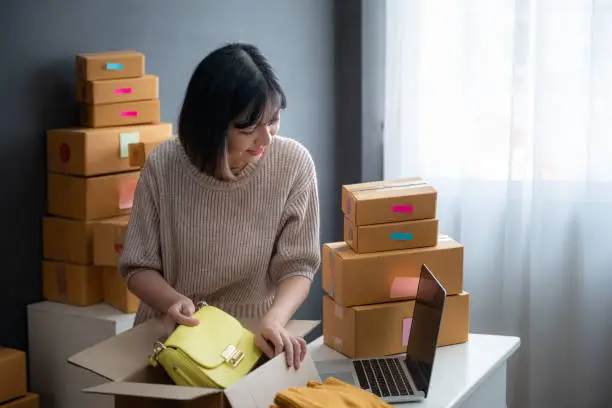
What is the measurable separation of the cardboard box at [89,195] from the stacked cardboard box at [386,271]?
2.86 ft

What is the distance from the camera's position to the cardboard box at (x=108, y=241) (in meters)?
2.73

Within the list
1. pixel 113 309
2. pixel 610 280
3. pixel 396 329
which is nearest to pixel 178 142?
pixel 396 329

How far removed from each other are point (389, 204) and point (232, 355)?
851 millimetres

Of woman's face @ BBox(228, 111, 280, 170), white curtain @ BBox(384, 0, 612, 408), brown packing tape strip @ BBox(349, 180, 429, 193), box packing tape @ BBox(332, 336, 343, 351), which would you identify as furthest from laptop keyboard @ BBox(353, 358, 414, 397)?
white curtain @ BBox(384, 0, 612, 408)

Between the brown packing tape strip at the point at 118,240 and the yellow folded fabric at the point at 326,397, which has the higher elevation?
the brown packing tape strip at the point at 118,240

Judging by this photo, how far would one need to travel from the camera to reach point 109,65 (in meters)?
2.79

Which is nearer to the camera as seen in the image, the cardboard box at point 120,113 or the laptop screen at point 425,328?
the laptop screen at point 425,328

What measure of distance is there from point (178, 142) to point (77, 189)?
83 centimetres

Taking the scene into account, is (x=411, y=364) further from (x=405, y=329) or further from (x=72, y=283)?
(x=72, y=283)

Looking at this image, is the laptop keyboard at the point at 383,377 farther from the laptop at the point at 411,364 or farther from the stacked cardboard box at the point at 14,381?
the stacked cardboard box at the point at 14,381

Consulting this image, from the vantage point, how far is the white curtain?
10.8 feet

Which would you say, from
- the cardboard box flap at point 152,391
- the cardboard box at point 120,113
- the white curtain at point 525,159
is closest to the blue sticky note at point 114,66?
the cardboard box at point 120,113

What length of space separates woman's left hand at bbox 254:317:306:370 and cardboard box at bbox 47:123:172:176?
4.20 feet

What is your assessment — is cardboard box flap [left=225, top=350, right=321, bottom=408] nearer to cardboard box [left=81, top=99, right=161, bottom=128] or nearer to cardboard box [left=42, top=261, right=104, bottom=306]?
cardboard box [left=42, top=261, right=104, bottom=306]
